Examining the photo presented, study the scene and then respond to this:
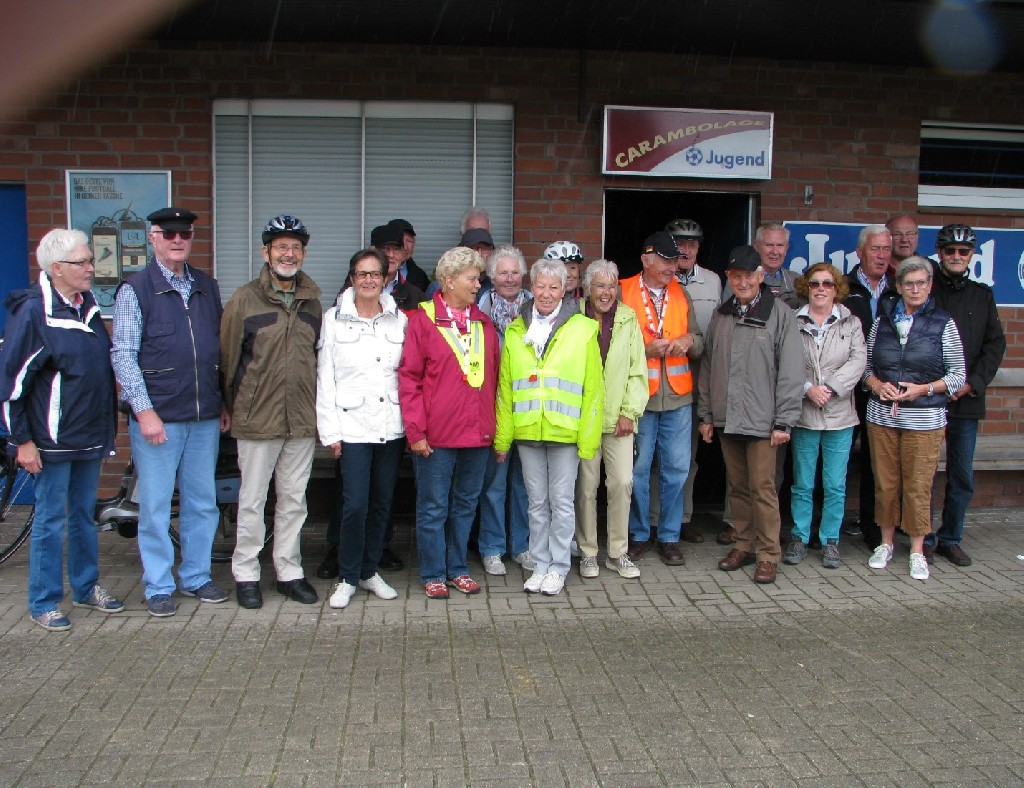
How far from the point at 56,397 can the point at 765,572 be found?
410cm

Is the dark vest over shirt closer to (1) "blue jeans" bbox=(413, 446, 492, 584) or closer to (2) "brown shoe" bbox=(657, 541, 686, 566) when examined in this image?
(1) "blue jeans" bbox=(413, 446, 492, 584)

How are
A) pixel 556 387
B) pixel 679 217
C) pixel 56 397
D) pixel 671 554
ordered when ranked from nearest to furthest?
pixel 56 397 → pixel 556 387 → pixel 671 554 → pixel 679 217

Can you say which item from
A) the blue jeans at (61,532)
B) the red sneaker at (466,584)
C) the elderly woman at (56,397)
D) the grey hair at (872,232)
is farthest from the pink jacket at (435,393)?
the grey hair at (872,232)

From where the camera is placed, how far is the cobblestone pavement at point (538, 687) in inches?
144

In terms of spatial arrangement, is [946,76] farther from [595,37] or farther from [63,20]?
[63,20]

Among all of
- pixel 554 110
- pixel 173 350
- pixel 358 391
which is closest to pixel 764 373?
pixel 358 391

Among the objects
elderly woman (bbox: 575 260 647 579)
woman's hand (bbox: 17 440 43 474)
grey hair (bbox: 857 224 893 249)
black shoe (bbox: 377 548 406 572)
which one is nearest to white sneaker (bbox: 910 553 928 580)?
elderly woman (bbox: 575 260 647 579)

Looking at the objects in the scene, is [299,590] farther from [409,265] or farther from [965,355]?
Answer: [965,355]

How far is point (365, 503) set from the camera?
534 centimetres

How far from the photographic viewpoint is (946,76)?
771cm

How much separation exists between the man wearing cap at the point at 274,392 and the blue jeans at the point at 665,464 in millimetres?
2094

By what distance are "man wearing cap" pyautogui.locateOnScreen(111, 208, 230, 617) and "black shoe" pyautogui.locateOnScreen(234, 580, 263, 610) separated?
13cm

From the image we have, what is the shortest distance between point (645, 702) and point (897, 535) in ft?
12.0

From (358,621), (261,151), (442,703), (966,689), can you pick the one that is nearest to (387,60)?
(261,151)
